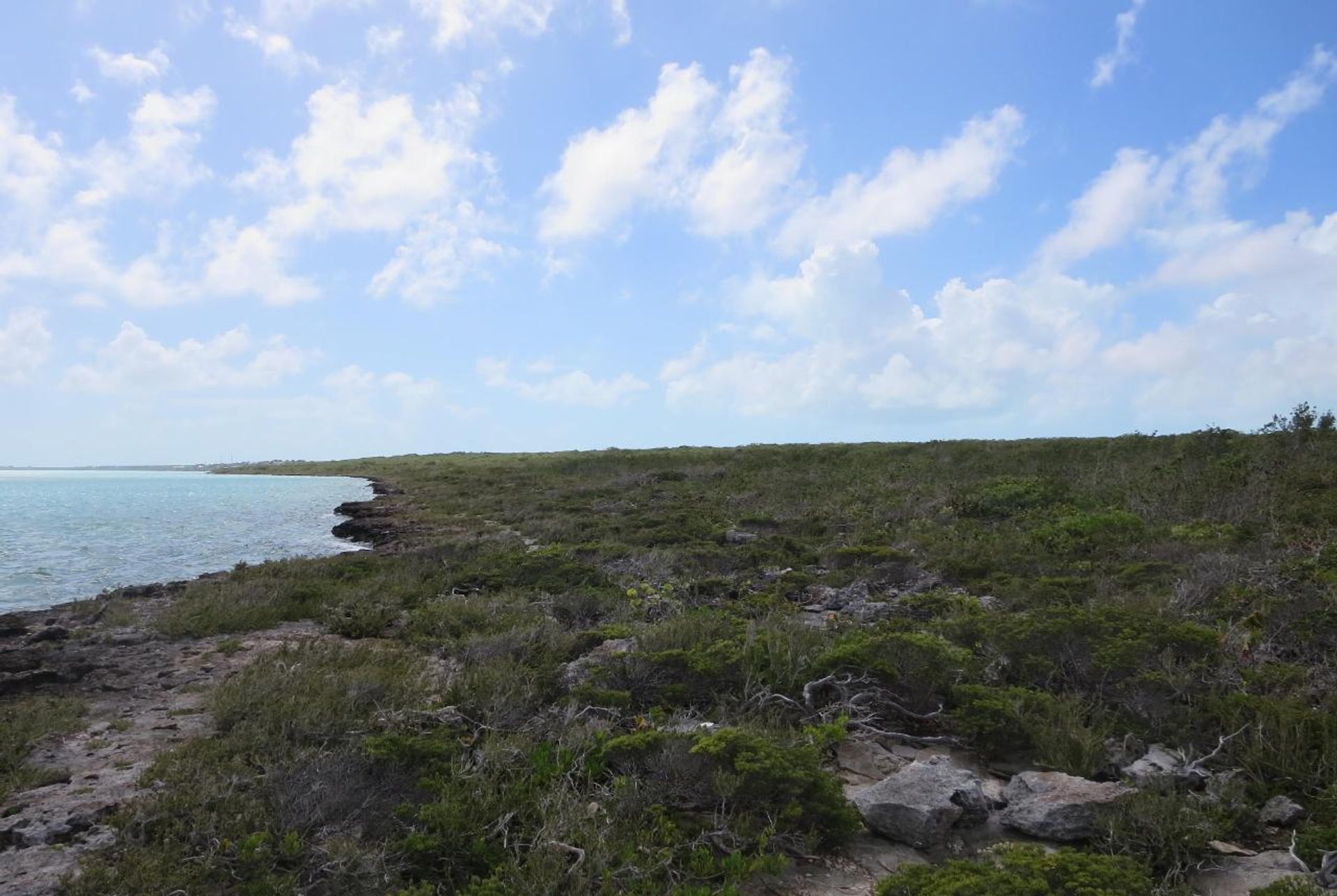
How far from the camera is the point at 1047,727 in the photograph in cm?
574

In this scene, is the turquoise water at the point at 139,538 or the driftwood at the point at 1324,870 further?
the turquoise water at the point at 139,538

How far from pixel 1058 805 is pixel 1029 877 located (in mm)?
1060

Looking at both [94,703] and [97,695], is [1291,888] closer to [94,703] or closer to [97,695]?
[94,703]

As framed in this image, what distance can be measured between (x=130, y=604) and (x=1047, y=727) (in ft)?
48.0

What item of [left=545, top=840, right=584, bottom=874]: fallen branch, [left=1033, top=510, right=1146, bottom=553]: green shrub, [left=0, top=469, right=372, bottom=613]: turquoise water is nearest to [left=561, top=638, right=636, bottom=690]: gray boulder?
[left=545, top=840, right=584, bottom=874]: fallen branch

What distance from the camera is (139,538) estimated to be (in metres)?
25.3

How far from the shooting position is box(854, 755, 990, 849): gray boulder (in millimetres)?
4660

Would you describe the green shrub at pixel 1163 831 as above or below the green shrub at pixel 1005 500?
below

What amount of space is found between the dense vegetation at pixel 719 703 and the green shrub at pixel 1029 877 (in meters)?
0.02

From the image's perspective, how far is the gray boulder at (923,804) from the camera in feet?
15.3

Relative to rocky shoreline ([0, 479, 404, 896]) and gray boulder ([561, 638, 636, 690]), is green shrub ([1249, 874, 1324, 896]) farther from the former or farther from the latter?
rocky shoreline ([0, 479, 404, 896])

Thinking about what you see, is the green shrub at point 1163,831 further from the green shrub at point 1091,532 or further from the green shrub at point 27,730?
the green shrub at point 1091,532

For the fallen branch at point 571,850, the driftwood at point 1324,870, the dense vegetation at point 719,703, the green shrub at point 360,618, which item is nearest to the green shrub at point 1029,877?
the dense vegetation at point 719,703

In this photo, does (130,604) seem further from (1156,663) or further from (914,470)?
(914,470)
